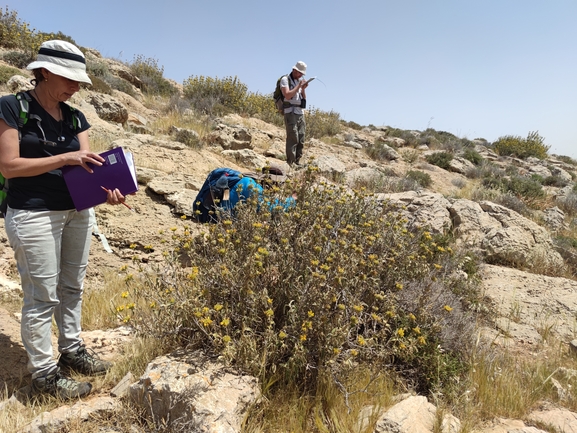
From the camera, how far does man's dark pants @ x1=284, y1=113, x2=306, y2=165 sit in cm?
675

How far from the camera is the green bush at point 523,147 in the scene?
18073mm

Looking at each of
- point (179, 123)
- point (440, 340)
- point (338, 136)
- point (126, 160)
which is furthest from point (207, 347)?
point (338, 136)

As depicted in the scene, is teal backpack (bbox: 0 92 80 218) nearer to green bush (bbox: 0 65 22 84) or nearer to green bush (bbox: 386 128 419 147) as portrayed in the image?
green bush (bbox: 0 65 22 84)

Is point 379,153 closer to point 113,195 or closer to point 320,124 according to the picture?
point 320,124

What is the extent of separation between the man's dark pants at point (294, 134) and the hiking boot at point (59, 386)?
550cm

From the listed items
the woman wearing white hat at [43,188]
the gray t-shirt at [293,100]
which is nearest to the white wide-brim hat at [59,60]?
the woman wearing white hat at [43,188]

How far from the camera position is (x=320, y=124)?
46.2 ft

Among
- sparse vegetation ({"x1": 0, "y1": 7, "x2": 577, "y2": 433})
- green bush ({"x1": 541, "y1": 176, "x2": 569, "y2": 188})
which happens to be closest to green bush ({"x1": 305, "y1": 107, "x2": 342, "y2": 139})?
green bush ({"x1": 541, "y1": 176, "x2": 569, "y2": 188})

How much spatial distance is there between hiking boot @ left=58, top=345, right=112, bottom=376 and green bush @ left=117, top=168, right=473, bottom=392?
354 mm

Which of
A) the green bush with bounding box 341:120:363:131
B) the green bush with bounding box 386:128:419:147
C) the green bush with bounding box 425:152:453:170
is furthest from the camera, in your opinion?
the green bush with bounding box 341:120:363:131

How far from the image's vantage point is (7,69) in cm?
746

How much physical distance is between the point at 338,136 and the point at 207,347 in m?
12.8

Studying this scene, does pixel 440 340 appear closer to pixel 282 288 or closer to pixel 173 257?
pixel 282 288

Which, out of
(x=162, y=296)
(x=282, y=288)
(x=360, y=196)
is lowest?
(x=162, y=296)
